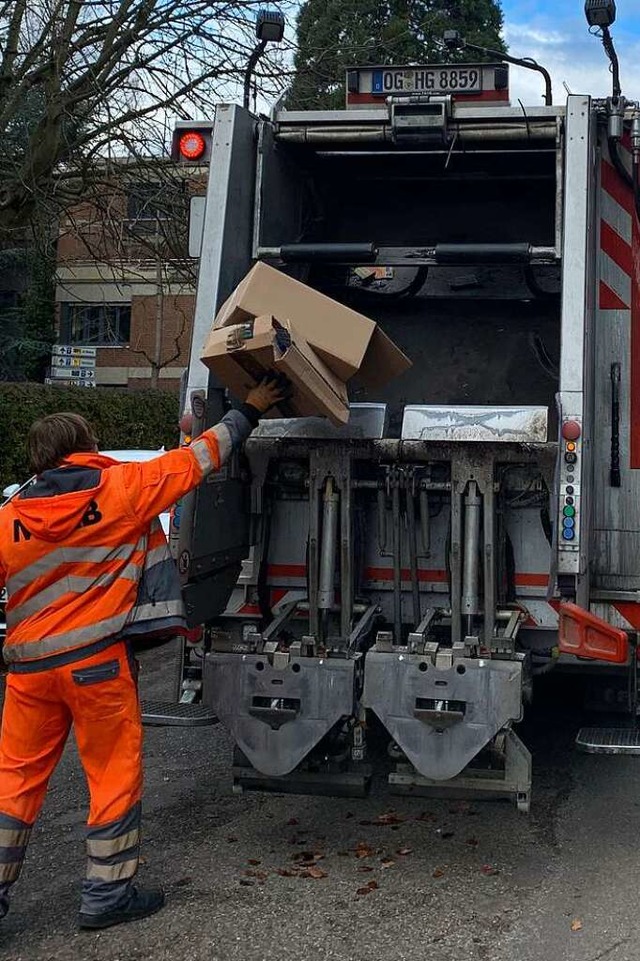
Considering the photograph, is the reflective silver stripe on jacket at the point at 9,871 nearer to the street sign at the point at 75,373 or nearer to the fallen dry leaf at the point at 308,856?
the fallen dry leaf at the point at 308,856

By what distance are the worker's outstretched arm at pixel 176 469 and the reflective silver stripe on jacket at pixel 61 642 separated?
36 cm

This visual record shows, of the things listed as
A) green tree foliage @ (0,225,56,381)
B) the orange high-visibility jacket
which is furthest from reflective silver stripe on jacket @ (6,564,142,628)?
green tree foliage @ (0,225,56,381)

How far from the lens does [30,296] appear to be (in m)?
Result: 28.4

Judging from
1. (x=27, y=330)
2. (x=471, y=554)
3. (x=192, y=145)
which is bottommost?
(x=471, y=554)

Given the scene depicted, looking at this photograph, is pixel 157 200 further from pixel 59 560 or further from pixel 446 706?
pixel 446 706

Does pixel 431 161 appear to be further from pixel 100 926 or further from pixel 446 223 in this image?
pixel 100 926

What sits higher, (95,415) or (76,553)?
(95,415)

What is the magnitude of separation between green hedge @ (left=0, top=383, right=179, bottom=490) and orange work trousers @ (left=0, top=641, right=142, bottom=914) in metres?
9.61

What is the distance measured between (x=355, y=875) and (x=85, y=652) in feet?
4.10

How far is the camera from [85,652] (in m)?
3.60

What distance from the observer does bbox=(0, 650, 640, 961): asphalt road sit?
3.46 metres

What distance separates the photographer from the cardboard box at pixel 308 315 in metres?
4.16

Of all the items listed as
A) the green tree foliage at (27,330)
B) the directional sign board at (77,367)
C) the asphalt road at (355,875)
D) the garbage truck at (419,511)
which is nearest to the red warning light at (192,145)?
the garbage truck at (419,511)

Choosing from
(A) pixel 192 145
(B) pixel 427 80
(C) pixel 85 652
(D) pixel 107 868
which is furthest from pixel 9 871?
(B) pixel 427 80
